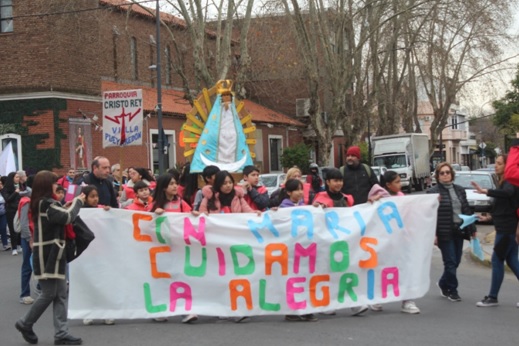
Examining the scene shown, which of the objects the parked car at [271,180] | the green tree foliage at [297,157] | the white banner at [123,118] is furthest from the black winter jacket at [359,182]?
the green tree foliage at [297,157]

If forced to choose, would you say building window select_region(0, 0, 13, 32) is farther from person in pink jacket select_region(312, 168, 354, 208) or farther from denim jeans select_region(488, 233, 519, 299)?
denim jeans select_region(488, 233, 519, 299)

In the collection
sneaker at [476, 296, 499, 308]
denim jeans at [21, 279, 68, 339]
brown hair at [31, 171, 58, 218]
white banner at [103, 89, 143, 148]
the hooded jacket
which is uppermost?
white banner at [103, 89, 143, 148]

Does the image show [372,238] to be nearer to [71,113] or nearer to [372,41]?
[71,113]

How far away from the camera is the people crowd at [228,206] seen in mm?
6387

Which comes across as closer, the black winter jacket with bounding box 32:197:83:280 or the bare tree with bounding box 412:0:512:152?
the black winter jacket with bounding box 32:197:83:280

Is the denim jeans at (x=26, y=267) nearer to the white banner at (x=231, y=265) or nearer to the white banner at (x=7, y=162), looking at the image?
the white banner at (x=231, y=265)

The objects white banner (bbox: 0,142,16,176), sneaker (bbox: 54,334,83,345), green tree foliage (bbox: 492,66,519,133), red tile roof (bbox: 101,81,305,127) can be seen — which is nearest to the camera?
sneaker (bbox: 54,334,83,345)

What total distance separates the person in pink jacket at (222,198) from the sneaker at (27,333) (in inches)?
83.5

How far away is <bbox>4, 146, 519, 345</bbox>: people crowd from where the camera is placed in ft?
21.0

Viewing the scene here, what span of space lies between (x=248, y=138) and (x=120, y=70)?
914 inches

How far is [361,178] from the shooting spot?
907cm

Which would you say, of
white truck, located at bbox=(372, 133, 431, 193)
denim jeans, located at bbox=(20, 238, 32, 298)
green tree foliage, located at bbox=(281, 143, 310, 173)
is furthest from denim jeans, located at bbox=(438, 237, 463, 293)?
green tree foliage, located at bbox=(281, 143, 310, 173)

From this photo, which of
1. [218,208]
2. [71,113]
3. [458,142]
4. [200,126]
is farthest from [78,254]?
[458,142]

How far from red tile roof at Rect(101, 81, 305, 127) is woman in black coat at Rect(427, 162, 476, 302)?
19883mm
